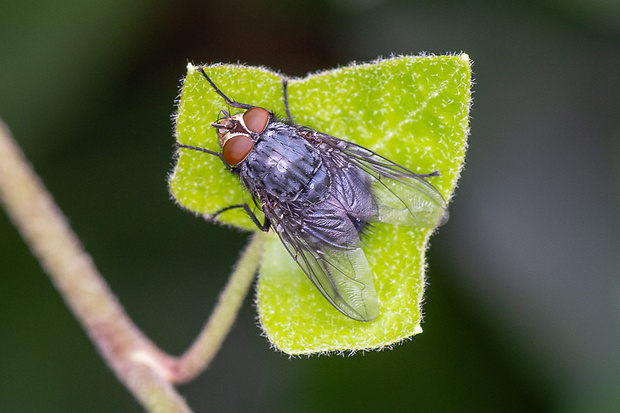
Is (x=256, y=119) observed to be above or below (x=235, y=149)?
above

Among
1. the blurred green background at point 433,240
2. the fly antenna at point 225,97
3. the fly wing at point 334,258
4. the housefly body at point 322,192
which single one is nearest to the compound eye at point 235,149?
the housefly body at point 322,192

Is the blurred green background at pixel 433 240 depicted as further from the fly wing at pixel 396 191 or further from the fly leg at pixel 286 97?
the fly leg at pixel 286 97

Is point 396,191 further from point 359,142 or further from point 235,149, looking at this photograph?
point 235,149

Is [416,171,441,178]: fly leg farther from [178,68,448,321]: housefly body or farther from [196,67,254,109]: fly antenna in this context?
[196,67,254,109]: fly antenna

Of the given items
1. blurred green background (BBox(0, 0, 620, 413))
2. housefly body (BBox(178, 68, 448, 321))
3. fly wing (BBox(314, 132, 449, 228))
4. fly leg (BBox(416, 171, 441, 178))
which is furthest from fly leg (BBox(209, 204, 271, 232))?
blurred green background (BBox(0, 0, 620, 413))

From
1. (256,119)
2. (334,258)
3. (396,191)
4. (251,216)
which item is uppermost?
(256,119)

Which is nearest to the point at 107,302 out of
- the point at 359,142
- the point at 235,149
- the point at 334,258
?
the point at 235,149
